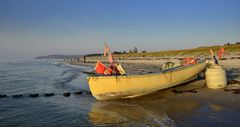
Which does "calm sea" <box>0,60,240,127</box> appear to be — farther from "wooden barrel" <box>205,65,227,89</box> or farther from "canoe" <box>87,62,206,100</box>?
"wooden barrel" <box>205,65,227,89</box>

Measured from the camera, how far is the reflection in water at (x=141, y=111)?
31.9 feet

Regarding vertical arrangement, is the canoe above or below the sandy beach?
above

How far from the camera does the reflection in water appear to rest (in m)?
9.73

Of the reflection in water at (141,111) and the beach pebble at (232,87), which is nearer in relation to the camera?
the reflection in water at (141,111)

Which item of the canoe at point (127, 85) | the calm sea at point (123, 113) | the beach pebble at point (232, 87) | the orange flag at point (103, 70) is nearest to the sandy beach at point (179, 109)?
the calm sea at point (123, 113)

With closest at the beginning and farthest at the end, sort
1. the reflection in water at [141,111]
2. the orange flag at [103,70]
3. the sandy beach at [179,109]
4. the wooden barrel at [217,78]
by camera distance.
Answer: the sandy beach at [179,109] → the reflection in water at [141,111] → the wooden barrel at [217,78] → the orange flag at [103,70]

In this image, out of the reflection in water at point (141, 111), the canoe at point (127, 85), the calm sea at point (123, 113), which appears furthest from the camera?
the canoe at point (127, 85)

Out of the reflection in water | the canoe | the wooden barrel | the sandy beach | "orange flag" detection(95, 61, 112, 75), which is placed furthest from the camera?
"orange flag" detection(95, 61, 112, 75)

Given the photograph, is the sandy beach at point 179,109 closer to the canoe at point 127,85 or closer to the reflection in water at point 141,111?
the reflection in water at point 141,111

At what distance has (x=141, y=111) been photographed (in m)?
11.3

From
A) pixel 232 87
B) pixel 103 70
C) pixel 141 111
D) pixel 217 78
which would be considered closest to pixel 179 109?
pixel 141 111

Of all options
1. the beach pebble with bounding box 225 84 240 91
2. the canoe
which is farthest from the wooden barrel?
the canoe

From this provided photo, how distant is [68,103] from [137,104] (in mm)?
4463

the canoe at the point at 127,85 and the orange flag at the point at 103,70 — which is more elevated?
the orange flag at the point at 103,70
